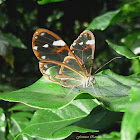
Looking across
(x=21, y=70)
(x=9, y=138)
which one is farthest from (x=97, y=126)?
(x=21, y=70)

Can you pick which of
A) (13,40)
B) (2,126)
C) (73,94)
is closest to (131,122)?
(73,94)

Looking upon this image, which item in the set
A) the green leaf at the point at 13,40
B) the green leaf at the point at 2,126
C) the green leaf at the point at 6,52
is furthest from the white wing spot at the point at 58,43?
the green leaf at the point at 13,40

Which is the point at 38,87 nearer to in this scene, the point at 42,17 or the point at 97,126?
the point at 97,126

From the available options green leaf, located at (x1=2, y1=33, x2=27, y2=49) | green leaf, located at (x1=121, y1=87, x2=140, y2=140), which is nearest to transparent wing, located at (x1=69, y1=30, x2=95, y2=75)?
green leaf, located at (x1=121, y1=87, x2=140, y2=140)

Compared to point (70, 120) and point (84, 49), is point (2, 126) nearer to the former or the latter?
point (70, 120)

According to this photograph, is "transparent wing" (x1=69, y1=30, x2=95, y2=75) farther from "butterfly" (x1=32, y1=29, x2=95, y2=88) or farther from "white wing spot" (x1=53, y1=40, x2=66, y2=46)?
"white wing spot" (x1=53, y1=40, x2=66, y2=46)
